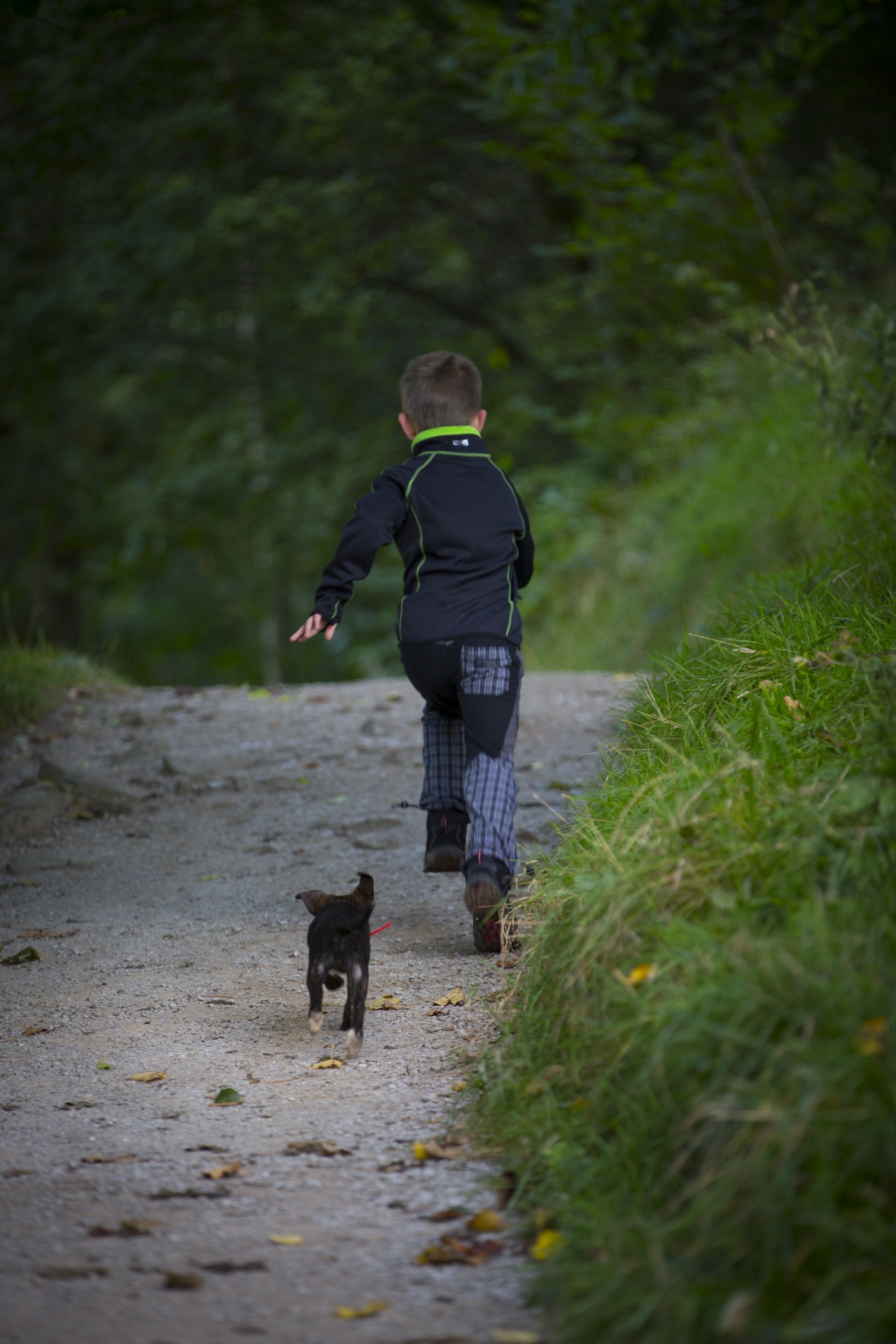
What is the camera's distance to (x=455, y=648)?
4.14 meters

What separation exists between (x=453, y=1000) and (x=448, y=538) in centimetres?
151

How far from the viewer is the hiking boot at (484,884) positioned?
4000 mm

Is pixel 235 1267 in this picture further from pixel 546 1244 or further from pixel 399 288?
pixel 399 288

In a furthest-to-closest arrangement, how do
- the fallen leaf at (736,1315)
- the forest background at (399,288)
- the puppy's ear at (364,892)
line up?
the forest background at (399,288) → the puppy's ear at (364,892) → the fallen leaf at (736,1315)

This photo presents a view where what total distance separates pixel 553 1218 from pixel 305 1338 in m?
0.56

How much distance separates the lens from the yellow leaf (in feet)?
7.52

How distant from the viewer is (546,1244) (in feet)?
7.63

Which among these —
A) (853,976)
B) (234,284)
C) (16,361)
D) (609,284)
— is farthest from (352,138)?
(853,976)

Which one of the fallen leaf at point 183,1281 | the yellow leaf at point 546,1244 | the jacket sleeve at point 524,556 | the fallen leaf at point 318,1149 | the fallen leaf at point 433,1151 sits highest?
the jacket sleeve at point 524,556

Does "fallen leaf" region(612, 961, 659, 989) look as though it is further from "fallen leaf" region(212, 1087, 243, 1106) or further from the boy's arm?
the boy's arm

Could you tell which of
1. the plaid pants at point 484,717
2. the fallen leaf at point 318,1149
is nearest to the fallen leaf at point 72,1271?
the fallen leaf at point 318,1149

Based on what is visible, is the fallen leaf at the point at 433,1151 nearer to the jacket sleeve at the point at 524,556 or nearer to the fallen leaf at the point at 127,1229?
the fallen leaf at the point at 127,1229

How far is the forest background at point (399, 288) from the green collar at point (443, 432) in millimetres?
3020

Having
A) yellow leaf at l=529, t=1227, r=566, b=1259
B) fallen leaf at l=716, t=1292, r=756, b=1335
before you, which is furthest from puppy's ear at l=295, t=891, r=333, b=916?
fallen leaf at l=716, t=1292, r=756, b=1335
